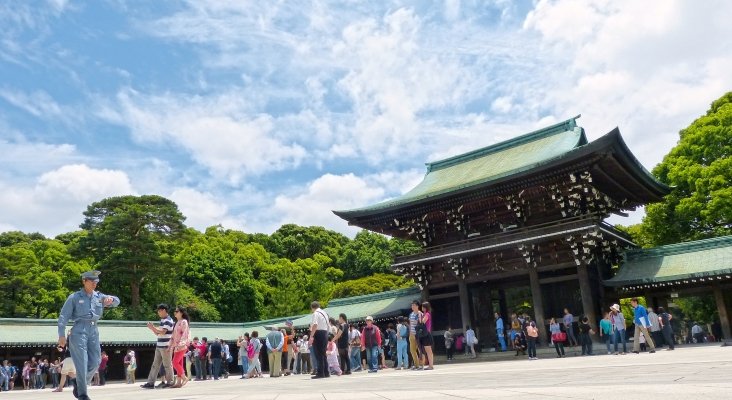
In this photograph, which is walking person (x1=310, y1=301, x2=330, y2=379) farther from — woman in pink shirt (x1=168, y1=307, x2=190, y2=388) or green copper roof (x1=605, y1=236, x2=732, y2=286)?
green copper roof (x1=605, y1=236, x2=732, y2=286)

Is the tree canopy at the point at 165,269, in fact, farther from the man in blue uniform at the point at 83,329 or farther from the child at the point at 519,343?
the man in blue uniform at the point at 83,329

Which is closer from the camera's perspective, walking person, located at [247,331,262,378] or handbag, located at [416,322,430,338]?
handbag, located at [416,322,430,338]

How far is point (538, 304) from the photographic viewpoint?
2245cm

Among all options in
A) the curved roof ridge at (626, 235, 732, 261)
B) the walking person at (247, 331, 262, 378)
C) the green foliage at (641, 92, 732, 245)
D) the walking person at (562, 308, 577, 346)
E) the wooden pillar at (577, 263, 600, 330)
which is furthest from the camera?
the green foliage at (641, 92, 732, 245)

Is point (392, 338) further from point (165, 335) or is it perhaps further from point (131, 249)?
point (131, 249)

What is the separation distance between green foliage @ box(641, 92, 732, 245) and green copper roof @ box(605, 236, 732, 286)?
703cm

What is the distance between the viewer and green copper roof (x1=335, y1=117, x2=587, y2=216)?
82.0 feet

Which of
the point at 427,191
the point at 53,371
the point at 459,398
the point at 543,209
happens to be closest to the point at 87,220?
the point at 53,371

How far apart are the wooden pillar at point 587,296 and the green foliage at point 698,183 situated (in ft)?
33.9

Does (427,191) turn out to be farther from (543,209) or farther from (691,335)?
(691,335)

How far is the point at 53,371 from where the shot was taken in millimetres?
26922

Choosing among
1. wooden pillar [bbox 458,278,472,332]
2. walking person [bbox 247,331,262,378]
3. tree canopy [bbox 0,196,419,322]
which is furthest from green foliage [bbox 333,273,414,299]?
walking person [bbox 247,331,262,378]

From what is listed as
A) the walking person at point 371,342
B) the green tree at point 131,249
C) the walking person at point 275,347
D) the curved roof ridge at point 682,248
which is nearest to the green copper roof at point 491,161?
the curved roof ridge at point 682,248

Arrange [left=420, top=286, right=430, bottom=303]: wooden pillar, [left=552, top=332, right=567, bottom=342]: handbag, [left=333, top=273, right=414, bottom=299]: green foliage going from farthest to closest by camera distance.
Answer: [left=333, top=273, right=414, bottom=299]: green foliage
[left=420, top=286, right=430, bottom=303]: wooden pillar
[left=552, top=332, right=567, bottom=342]: handbag
